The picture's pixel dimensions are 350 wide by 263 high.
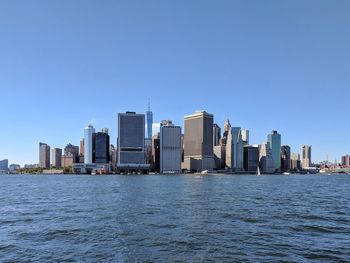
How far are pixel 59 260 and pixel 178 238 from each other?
32.0 ft

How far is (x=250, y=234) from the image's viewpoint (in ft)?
104

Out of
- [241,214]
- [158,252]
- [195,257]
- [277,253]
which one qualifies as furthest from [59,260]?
[241,214]

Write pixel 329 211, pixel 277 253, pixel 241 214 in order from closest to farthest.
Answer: pixel 277 253
pixel 241 214
pixel 329 211

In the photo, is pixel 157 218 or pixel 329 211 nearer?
pixel 157 218

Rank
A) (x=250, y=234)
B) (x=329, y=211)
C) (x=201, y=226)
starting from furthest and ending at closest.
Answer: (x=329, y=211), (x=201, y=226), (x=250, y=234)

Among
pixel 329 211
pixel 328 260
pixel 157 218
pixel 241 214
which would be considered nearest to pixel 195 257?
pixel 328 260

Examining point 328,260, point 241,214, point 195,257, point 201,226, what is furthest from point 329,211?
point 195,257

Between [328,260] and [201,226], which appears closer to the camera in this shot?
[328,260]

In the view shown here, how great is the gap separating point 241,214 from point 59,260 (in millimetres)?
25979

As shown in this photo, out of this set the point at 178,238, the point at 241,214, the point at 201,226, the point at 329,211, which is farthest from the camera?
the point at 329,211

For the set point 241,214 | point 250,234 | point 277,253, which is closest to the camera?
point 277,253

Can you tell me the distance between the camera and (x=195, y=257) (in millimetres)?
23922

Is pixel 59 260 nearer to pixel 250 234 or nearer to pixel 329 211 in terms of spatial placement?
pixel 250 234

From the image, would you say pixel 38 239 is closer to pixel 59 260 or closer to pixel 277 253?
pixel 59 260
